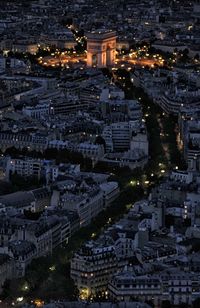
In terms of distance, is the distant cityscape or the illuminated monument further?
the illuminated monument

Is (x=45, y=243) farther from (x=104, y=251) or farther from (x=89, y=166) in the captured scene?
(x=89, y=166)

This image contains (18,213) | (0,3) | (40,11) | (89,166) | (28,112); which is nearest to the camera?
(18,213)

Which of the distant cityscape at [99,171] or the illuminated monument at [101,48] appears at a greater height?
the distant cityscape at [99,171]

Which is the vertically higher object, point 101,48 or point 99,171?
point 99,171

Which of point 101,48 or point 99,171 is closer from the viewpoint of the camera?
point 99,171

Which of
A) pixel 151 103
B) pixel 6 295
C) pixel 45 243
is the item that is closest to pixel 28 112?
pixel 151 103
